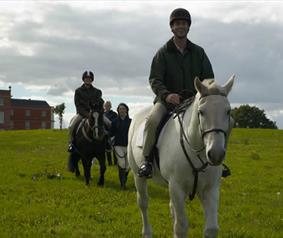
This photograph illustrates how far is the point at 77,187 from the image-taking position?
14070 millimetres

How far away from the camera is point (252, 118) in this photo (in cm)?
9869

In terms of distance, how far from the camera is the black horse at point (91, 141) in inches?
564

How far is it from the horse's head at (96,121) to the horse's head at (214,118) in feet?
29.4

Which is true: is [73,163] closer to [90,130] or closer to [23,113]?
[90,130]

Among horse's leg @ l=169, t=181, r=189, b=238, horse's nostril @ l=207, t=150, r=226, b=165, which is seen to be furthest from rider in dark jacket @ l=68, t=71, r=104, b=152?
horse's nostril @ l=207, t=150, r=226, b=165

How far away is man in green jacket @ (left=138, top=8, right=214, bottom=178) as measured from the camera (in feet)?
23.3

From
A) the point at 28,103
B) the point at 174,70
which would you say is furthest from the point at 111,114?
the point at 28,103

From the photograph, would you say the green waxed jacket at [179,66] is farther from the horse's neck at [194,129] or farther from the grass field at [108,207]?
the grass field at [108,207]

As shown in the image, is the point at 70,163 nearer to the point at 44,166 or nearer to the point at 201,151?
the point at 44,166

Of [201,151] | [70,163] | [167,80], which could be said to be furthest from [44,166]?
[201,151]

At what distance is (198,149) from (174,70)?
174 centimetres

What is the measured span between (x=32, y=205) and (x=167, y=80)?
18.2ft

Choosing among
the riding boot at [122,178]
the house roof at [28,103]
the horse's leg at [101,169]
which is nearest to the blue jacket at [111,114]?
the horse's leg at [101,169]

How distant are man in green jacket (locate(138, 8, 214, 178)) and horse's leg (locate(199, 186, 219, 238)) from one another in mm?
1244
